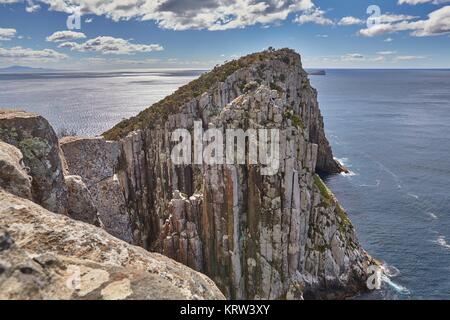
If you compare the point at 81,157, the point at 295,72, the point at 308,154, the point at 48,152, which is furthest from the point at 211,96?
the point at 48,152

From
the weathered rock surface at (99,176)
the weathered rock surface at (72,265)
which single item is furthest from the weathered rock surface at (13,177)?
the weathered rock surface at (99,176)

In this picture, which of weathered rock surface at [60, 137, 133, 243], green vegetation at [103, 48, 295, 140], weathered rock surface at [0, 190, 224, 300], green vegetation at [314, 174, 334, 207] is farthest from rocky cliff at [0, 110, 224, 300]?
green vegetation at [103, 48, 295, 140]

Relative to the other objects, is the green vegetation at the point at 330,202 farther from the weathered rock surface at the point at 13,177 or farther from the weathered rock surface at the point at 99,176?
the weathered rock surface at the point at 13,177

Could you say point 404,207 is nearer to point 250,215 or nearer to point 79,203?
point 250,215

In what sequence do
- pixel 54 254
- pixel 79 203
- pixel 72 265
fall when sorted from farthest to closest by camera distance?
pixel 79 203 → pixel 54 254 → pixel 72 265

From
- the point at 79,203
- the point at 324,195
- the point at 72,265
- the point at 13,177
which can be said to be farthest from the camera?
the point at 324,195

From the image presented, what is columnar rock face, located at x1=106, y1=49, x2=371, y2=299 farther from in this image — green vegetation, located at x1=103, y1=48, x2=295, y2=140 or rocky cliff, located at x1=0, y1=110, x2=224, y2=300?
rocky cliff, located at x1=0, y1=110, x2=224, y2=300

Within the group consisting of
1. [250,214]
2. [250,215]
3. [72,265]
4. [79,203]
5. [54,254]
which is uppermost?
[54,254]

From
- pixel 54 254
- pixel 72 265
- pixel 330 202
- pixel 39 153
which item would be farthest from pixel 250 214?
pixel 72 265
